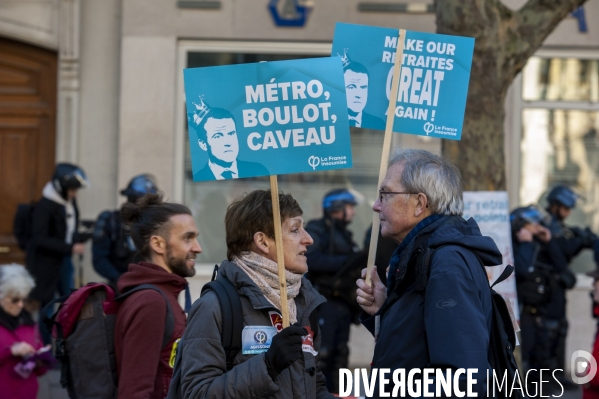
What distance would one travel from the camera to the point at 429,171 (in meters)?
3.29

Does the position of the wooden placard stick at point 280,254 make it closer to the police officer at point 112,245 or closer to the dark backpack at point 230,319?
the dark backpack at point 230,319

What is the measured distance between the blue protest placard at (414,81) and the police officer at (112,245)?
4.24 m

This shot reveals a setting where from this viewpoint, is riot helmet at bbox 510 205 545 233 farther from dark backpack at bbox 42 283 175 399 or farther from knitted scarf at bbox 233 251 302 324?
knitted scarf at bbox 233 251 302 324

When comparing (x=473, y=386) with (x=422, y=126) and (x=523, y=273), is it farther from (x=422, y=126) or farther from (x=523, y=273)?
(x=523, y=273)

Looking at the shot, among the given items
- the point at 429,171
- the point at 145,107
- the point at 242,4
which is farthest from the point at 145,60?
the point at 429,171

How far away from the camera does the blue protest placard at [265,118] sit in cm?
355

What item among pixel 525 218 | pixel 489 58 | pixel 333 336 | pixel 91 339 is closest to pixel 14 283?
pixel 91 339

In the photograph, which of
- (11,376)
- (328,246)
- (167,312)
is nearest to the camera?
(167,312)

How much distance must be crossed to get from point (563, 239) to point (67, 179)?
5112mm

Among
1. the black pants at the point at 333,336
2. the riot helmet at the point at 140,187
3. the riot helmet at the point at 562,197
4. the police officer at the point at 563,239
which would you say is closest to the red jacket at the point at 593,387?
the black pants at the point at 333,336

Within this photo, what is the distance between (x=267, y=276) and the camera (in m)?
3.39

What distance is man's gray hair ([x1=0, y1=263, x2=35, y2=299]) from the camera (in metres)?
5.57

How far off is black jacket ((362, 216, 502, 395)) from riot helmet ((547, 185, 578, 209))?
6718 millimetres

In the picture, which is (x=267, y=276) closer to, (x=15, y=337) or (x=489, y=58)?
(x=15, y=337)
